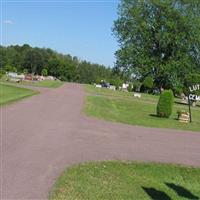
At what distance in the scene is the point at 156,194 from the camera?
791cm

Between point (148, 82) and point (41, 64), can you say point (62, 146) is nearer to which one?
point (148, 82)

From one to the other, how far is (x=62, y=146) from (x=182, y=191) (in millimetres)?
3663

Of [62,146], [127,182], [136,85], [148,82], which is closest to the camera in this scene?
[127,182]

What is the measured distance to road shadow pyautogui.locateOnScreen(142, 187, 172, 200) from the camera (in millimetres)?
7690

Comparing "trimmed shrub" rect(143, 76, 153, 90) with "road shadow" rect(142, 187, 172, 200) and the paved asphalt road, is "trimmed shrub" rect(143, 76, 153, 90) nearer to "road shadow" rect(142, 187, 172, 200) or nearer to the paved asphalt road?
the paved asphalt road

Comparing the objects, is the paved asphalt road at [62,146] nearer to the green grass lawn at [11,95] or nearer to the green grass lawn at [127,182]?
the green grass lawn at [127,182]

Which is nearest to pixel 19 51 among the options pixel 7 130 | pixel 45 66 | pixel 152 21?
pixel 45 66

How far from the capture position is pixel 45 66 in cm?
13488

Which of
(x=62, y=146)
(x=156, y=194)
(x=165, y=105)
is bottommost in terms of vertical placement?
(x=156, y=194)

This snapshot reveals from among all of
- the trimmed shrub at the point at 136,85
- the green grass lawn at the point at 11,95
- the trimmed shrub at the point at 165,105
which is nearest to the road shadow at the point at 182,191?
the green grass lawn at the point at 11,95

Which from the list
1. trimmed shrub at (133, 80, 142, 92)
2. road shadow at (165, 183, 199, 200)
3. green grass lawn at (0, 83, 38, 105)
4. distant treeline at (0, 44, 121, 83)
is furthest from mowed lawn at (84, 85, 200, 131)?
distant treeline at (0, 44, 121, 83)

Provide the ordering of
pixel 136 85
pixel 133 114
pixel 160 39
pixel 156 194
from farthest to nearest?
pixel 136 85, pixel 160 39, pixel 133 114, pixel 156 194

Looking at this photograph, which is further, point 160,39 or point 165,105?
point 160,39

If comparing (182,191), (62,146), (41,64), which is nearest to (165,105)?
(62,146)
